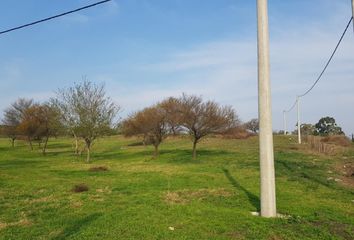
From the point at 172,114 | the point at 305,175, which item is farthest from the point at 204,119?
the point at 305,175

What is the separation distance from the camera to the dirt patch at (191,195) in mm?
13008

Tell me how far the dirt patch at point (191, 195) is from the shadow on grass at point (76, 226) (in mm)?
2787

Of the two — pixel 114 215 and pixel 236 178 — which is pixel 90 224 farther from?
A: pixel 236 178

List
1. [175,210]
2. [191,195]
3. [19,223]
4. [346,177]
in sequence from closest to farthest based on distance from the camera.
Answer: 1. [19,223]
2. [175,210]
3. [191,195]
4. [346,177]

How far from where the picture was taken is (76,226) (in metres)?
9.55

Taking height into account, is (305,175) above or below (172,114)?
below

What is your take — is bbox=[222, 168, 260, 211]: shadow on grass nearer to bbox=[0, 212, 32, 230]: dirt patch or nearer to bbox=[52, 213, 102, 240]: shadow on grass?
bbox=[52, 213, 102, 240]: shadow on grass

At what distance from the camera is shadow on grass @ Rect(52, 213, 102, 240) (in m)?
8.67

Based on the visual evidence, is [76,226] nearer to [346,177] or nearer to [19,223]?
[19,223]

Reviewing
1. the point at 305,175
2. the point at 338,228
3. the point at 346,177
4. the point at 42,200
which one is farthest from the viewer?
the point at 305,175

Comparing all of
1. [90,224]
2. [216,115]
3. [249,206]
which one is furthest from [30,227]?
[216,115]

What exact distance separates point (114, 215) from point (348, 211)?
5.83 meters

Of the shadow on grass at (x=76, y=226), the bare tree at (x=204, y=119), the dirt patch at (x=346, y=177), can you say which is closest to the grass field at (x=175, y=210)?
the shadow on grass at (x=76, y=226)

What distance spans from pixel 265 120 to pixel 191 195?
4.58m
